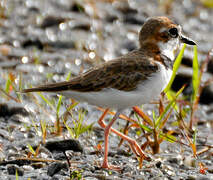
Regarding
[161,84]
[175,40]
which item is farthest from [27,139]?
[175,40]

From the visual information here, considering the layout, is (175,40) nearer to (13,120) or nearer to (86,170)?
(86,170)

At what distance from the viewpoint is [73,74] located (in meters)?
7.00

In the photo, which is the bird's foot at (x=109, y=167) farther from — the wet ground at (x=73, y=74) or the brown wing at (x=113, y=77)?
the brown wing at (x=113, y=77)

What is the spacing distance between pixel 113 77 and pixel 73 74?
110 inches

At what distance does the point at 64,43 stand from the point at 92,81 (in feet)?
12.5

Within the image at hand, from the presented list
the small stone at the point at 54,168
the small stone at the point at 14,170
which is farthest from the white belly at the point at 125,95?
the small stone at the point at 14,170

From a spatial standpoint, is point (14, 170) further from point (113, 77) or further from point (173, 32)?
point (173, 32)

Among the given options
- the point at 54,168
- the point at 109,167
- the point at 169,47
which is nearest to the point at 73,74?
the point at 169,47

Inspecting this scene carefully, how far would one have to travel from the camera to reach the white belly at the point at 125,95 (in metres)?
4.18

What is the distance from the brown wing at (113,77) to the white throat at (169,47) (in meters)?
0.29

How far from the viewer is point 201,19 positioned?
10.2m

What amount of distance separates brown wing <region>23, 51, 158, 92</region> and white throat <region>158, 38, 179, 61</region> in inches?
11.3

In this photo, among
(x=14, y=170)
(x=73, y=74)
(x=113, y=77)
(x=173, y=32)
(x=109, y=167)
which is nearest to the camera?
(x=14, y=170)

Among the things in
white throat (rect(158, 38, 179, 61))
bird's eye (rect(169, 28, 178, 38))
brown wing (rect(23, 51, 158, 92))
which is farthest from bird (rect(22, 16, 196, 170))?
bird's eye (rect(169, 28, 178, 38))
